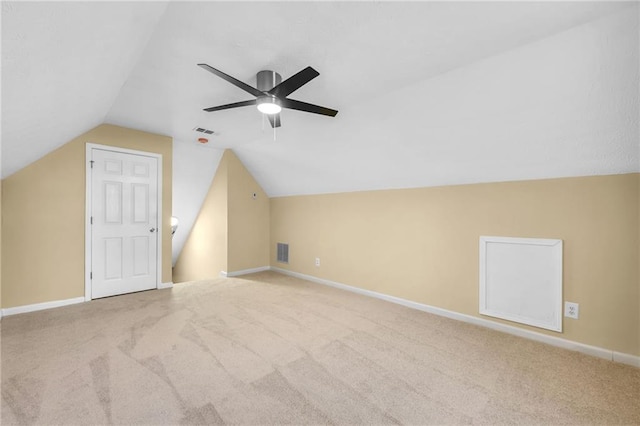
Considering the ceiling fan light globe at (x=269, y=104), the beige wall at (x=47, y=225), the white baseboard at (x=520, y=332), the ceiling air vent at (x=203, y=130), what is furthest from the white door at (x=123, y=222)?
the white baseboard at (x=520, y=332)

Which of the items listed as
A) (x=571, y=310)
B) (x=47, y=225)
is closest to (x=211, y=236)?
(x=47, y=225)

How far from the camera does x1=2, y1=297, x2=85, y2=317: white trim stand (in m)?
3.01

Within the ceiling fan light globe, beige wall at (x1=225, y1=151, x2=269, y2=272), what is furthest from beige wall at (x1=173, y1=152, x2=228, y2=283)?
the ceiling fan light globe

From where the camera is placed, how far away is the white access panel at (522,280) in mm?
2412

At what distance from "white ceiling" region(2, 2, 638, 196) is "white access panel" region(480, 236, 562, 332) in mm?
654

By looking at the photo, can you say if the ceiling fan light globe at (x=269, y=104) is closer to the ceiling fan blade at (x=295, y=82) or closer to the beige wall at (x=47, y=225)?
the ceiling fan blade at (x=295, y=82)

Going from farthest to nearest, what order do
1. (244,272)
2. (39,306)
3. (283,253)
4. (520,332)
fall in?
(283,253) → (244,272) → (39,306) → (520,332)

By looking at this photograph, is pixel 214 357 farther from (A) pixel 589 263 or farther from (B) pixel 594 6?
(B) pixel 594 6

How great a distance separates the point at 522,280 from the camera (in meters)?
2.58

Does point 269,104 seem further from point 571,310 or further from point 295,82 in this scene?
point 571,310

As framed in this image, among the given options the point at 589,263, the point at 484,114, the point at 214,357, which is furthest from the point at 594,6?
the point at 214,357

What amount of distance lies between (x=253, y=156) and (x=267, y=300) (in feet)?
7.88

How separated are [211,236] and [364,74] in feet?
13.7

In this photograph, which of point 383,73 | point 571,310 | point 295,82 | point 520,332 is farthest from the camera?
point 520,332
